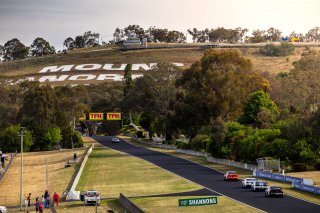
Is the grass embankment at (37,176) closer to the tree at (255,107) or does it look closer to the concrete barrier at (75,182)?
the concrete barrier at (75,182)

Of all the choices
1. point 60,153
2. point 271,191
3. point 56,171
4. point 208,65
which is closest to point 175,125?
point 208,65

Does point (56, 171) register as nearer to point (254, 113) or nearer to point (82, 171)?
→ point (82, 171)

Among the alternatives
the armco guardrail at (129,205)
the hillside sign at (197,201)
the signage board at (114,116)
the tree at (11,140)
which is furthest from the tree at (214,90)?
the signage board at (114,116)

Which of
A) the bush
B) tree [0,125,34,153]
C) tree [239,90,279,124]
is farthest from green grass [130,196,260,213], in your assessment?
tree [0,125,34,153]

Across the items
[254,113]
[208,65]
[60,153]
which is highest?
[208,65]

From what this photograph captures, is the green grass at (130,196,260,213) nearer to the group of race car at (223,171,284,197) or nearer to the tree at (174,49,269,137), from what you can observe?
the group of race car at (223,171,284,197)

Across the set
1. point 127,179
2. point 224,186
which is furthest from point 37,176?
point 224,186
